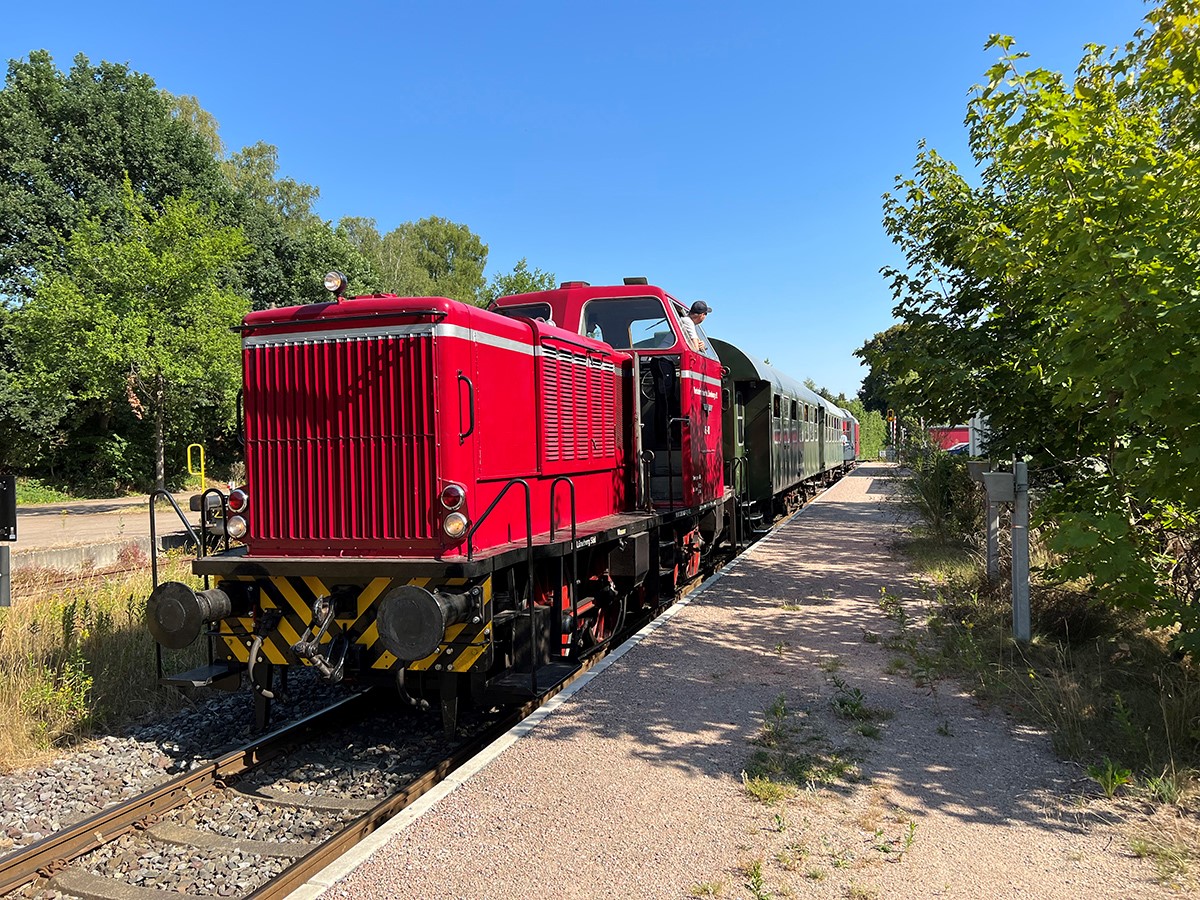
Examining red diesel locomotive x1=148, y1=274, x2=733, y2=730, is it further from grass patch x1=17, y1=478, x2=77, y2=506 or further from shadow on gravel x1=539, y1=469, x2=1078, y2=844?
grass patch x1=17, y1=478, x2=77, y2=506

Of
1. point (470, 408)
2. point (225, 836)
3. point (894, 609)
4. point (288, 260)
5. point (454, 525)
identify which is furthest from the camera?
point (288, 260)

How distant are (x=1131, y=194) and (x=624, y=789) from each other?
4.41 m

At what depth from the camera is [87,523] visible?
61.6 feet

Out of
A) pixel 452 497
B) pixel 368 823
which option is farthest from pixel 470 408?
pixel 368 823

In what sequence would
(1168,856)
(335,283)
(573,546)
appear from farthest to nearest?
(573,546) → (335,283) → (1168,856)

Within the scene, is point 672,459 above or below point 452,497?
above

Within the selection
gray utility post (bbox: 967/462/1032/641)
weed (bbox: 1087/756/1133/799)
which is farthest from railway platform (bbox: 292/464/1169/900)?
gray utility post (bbox: 967/462/1032/641)

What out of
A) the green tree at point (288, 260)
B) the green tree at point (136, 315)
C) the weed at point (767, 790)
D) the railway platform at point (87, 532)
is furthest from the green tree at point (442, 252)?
the weed at point (767, 790)

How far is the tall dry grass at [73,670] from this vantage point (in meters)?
5.70

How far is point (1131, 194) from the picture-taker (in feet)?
15.4

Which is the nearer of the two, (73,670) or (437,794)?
(437,794)

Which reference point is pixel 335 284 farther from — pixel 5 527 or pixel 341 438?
pixel 5 527

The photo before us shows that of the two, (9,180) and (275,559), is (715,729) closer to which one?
(275,559)

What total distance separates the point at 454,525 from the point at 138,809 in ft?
7.60
